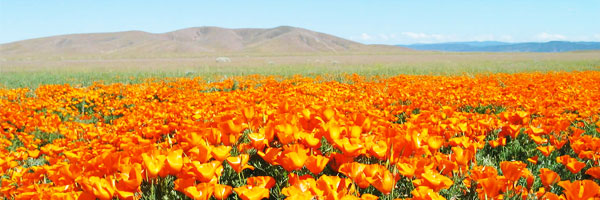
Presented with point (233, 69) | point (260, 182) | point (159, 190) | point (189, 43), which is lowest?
point (233, 69)

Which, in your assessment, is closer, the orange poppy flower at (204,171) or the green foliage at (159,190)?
the orange poppy flower at (204,171)

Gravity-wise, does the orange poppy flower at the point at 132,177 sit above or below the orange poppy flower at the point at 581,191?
above

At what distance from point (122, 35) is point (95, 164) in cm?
17233

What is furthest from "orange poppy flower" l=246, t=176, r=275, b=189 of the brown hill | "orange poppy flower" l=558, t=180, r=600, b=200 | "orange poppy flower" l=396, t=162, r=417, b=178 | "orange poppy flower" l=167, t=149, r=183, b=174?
the brown hill

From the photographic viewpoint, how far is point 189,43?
447ft

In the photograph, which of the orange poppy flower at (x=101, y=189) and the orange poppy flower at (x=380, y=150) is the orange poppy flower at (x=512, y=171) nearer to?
the orange poppy flower at (x=380, y=150)

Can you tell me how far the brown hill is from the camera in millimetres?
117438

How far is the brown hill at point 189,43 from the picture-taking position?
11744 centimetres

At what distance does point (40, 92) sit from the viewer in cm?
791

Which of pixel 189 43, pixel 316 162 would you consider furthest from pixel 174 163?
pixel 189 43

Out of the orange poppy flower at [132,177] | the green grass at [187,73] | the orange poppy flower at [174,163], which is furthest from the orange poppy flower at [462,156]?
the green grass at [187,73]

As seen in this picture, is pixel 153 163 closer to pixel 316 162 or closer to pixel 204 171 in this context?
pixel 204 171

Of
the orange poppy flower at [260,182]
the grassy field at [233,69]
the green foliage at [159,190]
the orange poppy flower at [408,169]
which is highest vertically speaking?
the orange poppy flower at [408,169]

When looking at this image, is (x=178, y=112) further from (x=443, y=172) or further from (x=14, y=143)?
(x=443, y=172)
